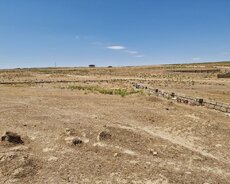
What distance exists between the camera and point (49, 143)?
15.1m

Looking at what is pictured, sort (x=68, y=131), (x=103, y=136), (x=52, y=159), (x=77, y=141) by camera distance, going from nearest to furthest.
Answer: (x=52, y=159) < (x=77, y=141) < (x=103, y=136) < (x=68, y=131)

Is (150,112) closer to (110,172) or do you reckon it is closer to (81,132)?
(81,132)

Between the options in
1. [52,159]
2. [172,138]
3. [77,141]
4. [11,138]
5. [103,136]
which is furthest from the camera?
[172,138]

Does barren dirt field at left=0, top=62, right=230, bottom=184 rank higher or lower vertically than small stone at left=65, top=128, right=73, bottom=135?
lower

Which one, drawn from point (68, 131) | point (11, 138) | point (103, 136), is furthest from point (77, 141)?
point (11, 138)

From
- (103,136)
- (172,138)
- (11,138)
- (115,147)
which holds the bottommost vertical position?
(172,138)

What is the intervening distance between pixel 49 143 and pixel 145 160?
4929 millimetres

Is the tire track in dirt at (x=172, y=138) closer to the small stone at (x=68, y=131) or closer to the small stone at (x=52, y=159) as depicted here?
the small stone at (x=68, y=131)

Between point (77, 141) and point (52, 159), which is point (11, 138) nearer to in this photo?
point (52, 159)

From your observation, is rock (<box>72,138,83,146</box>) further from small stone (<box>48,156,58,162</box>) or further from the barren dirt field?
small stone (<box>48,156,58,162</box>)

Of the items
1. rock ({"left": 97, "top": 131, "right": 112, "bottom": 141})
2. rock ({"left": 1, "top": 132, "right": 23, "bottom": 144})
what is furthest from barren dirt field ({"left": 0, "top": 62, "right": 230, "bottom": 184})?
rock ({"left": 1, "top": 132, "right": 23, "bottom": 144})

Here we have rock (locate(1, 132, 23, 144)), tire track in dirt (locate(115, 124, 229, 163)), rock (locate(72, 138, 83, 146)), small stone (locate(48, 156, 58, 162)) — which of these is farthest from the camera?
rock (locate(72, 138, 83, 146))

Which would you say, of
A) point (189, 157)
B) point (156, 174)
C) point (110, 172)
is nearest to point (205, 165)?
point (189, 157)

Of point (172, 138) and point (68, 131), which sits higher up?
point (68, 131)
